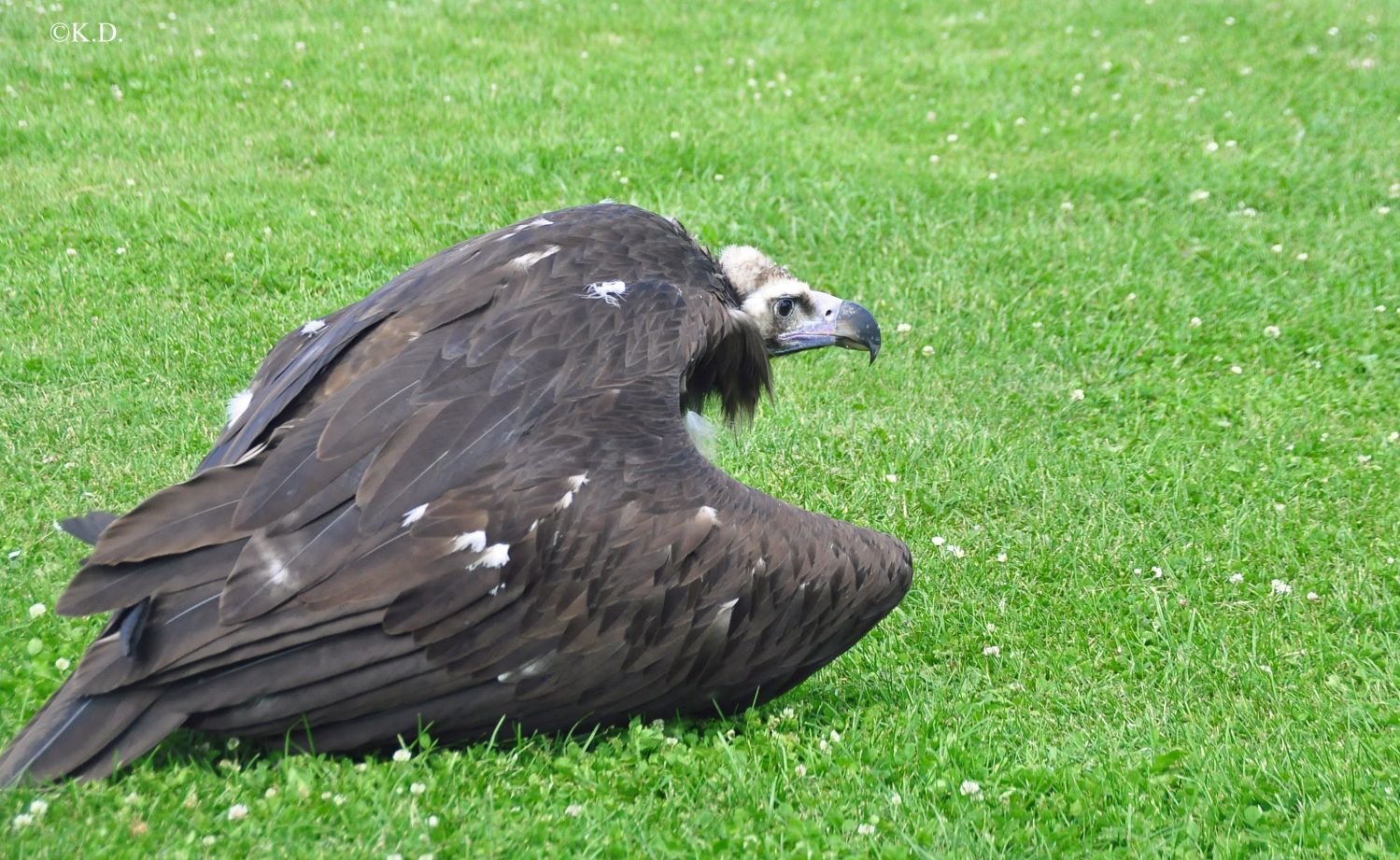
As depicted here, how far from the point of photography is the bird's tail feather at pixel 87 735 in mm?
3359

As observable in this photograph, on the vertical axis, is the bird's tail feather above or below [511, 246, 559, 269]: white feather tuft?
below

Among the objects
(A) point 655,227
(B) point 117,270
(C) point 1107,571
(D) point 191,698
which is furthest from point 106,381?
(C) point 1107,571

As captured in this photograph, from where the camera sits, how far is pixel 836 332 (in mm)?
5672

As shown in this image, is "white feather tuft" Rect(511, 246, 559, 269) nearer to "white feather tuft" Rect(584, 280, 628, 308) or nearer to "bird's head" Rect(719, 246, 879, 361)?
"white feather tuft" Rect(584, 280, 628, 308)

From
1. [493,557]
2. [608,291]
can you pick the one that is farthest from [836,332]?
[493,557]

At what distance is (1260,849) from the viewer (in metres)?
3.70

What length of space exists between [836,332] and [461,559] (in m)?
2.46

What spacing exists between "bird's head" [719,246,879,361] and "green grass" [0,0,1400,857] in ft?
2.04

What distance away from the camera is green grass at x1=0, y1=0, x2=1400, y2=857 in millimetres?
3725

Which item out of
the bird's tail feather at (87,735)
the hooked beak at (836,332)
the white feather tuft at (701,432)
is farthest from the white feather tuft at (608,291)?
the bird's tail feather at (87,735)

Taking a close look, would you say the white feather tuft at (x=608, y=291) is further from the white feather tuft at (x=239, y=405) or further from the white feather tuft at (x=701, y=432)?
the white feather tuft at (x=239, y=405)

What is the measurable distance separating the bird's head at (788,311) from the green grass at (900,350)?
621 millimetres

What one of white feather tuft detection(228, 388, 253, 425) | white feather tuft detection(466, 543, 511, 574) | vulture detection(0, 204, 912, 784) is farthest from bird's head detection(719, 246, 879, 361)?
white feather tuft detection(466, 543, 511, 574)

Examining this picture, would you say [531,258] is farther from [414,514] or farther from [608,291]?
[414,514]
